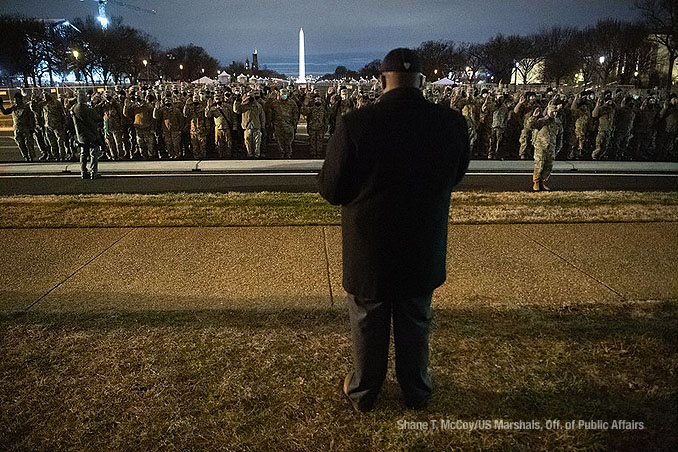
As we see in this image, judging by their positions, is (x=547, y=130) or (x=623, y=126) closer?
(x=547, y=130)

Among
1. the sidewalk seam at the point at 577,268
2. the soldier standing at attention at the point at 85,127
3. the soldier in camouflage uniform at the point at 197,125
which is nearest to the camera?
the sidewalk seam at the point at 577,268

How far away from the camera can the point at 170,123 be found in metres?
14.3

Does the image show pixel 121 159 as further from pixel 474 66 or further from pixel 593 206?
pixel 474 66

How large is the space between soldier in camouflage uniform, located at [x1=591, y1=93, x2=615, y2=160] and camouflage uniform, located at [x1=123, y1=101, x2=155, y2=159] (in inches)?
481

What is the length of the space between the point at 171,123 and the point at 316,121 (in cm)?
403

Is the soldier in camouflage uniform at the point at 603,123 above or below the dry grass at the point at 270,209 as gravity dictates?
above

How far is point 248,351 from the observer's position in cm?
375

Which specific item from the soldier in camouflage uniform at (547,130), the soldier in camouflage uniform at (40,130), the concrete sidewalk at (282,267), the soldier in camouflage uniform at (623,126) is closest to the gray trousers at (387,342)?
the concrete sidewalk at (282,267)

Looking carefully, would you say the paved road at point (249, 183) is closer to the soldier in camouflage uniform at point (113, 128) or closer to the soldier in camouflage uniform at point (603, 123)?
the soldier in camouflage uniform at point (603, 123)

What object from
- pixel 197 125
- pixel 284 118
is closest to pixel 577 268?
pixel 284 118

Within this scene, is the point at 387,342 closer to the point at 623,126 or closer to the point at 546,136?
the point at 546,136

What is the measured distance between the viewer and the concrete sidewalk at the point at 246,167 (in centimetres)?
1230

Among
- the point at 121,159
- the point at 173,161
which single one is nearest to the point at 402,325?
the point at 173,161

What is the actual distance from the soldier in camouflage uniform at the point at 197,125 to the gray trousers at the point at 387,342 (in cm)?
1250
